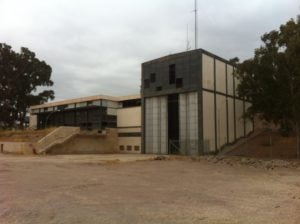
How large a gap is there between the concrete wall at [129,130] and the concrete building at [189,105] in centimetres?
304

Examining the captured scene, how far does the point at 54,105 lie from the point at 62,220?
66249mm

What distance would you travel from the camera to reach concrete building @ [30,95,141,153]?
60.8 m

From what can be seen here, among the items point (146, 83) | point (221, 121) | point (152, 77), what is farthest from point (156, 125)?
point (221, 121)

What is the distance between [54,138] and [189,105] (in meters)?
18.7

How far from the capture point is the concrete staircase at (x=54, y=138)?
5090cm

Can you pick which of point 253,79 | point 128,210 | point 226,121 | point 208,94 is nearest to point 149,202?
point 128,210

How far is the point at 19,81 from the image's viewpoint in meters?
77.0

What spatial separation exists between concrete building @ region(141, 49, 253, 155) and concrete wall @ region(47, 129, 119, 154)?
711cm

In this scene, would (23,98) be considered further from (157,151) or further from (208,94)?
(208,94)

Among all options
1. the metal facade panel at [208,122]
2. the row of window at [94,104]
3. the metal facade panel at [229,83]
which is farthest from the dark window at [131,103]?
the metal facade panel at [208,122]

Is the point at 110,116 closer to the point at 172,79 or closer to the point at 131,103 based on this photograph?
the point at 131,103

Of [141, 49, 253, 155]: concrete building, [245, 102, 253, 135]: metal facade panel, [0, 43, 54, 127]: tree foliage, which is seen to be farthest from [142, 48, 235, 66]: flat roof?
[0, 43, 54, 127]: tree foliage

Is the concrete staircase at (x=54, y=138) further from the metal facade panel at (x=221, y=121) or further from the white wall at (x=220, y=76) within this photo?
the white wall at (x=220, y=76)

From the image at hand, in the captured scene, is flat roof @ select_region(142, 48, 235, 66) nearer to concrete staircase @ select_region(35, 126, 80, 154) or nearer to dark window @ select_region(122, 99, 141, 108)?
dark window @ select_region(122, 99, 141, 108)
